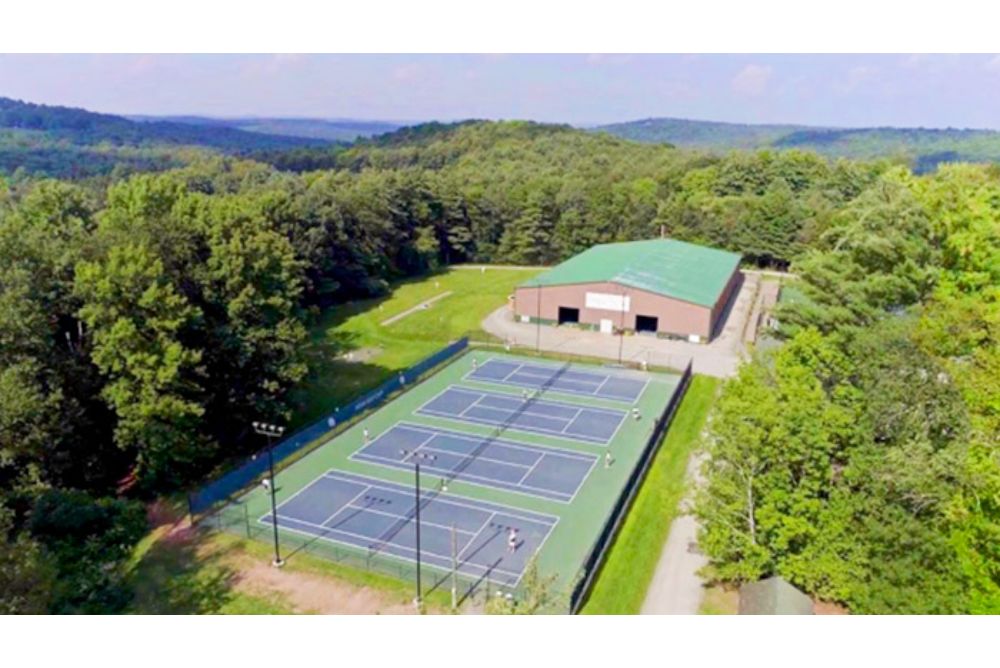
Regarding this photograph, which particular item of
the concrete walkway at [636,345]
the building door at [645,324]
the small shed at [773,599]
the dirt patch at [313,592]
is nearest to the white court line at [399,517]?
the dirt patch at [313,592]

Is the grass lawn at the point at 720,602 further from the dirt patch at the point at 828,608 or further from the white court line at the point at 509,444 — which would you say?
the white court line at the point at 509,444

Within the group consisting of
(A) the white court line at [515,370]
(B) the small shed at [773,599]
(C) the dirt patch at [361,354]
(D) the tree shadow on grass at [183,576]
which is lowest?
(D) the tree shadow on grass at [183,576]

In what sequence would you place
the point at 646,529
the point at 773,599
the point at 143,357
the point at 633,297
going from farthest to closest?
the point at 633,297, the point at 143,357, the point at 646,529, the point at 773,599

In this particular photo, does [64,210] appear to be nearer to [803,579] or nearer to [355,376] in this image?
[355,376]

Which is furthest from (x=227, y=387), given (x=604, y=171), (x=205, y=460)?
(x=604, y=171)

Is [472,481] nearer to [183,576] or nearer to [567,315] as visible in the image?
[183,576]

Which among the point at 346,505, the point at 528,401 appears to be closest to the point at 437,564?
the point at 346,505
